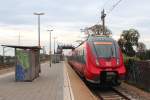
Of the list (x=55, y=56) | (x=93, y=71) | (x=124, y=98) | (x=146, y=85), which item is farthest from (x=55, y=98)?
(x=55, y=56)

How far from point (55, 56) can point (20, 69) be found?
70.3m

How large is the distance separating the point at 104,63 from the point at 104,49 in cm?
118

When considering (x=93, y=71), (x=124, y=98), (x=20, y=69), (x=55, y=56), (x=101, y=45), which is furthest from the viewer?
(x=55, y=56)

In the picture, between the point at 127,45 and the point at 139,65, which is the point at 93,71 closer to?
the point at 139,65

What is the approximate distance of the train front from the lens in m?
21.0

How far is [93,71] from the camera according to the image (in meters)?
21.0

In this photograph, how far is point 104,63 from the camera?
69.4 ft

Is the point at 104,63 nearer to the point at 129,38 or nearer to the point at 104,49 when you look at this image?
the point at 104,49

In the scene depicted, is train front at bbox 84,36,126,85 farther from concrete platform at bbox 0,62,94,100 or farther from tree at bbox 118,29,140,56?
tree at bbox 118,29,140,56

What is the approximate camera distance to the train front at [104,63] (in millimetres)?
20969

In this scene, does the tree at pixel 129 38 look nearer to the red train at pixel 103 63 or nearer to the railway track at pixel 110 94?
the railway track at pixel 110 94

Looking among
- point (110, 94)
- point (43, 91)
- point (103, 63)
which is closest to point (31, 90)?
point (43, 91)

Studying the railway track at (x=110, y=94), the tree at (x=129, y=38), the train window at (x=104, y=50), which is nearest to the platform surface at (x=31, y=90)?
the railway track at (x=110, y=94)

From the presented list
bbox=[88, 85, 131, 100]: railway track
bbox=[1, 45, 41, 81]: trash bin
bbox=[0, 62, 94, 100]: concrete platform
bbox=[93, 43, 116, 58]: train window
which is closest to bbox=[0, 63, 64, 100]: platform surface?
bbox=[0, 62, 94, 100]: concrete platform
